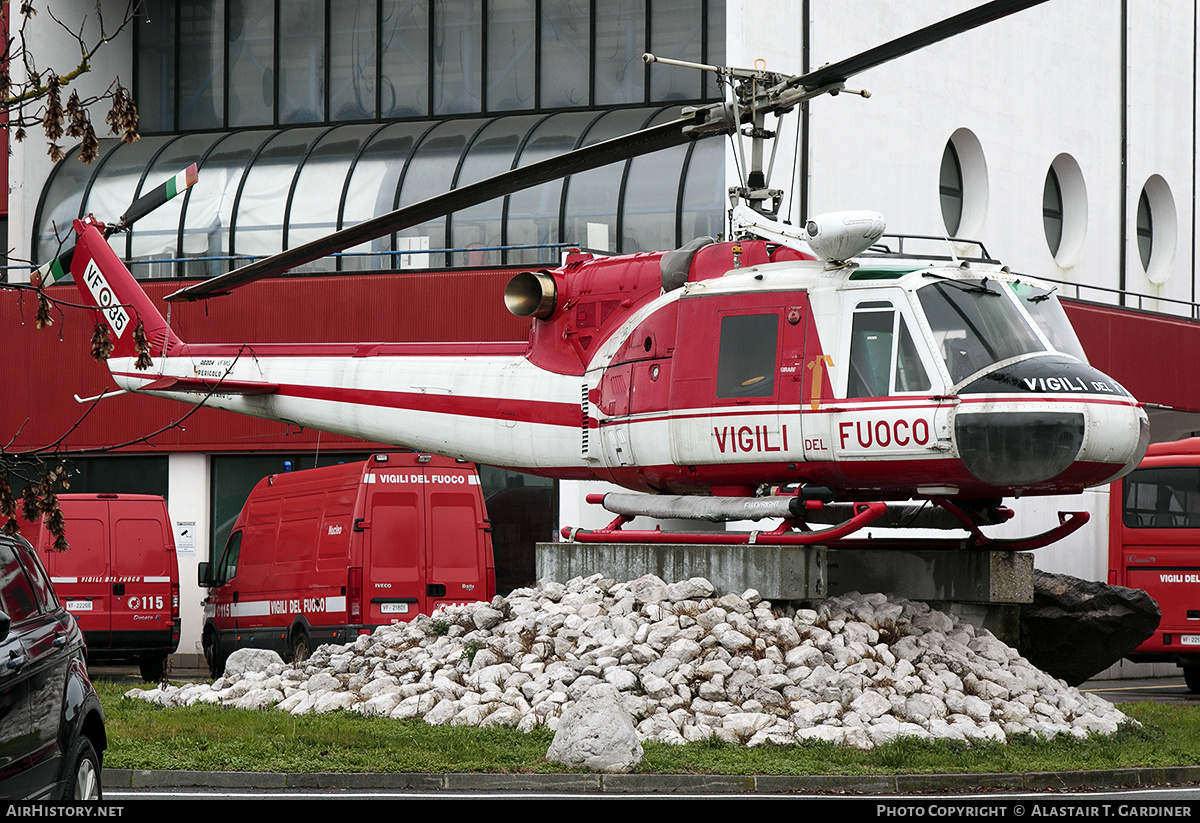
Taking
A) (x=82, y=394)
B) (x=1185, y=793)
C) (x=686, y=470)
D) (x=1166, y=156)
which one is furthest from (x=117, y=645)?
(x=1166, y=156)

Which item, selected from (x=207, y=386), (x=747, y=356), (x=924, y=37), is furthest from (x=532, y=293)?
(x=924, y=37)

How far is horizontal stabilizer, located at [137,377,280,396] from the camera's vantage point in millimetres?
16469

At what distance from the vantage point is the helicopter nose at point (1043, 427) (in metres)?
11.7

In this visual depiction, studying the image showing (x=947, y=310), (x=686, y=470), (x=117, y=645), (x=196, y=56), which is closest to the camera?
(x=947, y=310)

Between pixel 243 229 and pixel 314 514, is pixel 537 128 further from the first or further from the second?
pixel 314 514

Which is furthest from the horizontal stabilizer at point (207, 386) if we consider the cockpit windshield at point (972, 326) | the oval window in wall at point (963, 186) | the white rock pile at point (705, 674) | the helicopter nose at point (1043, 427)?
the oval window in wall at point (963, 186)

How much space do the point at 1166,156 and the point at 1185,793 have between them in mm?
23404

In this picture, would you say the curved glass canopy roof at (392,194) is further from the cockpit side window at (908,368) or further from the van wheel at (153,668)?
the cockpit side window at (908,368)

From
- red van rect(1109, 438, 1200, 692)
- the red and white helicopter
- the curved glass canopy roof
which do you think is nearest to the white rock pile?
the red and white helicopter

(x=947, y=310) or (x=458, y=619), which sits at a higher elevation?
(x=947, y=310)

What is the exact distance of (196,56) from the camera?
2922cm

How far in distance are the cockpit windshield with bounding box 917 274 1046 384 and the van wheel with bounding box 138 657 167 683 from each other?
12791mm

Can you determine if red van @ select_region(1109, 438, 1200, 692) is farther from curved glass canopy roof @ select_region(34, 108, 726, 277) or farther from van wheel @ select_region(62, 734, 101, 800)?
van wheel @ select_region(62, 734, 101, 800)

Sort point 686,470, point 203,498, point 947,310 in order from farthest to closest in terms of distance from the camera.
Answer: point 203,498, point 686,470, point 947,310
